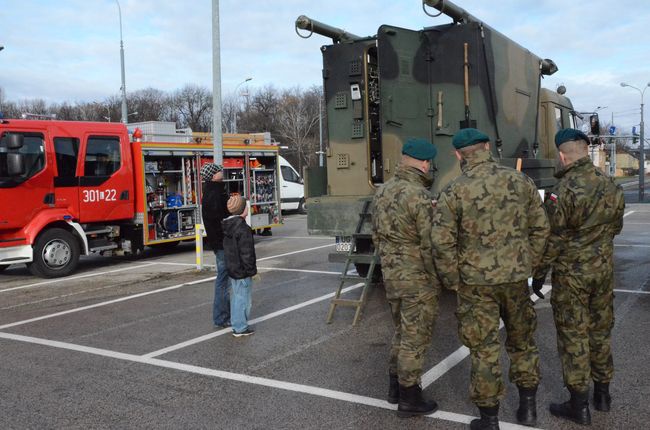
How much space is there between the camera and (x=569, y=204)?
3.95m

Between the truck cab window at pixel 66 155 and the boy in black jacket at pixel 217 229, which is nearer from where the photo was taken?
the boy in black jacket at pixel 217 229

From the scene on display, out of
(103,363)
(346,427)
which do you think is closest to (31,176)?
(103,363)

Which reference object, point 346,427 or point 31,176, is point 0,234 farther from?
point 346,427

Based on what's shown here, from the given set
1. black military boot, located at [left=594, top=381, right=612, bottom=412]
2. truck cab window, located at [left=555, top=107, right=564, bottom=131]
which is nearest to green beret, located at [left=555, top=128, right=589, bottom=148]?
black military boot, located at [left=594, top=381, right=612, bottom=412]

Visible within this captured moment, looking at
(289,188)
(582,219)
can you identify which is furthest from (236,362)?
(289,188)

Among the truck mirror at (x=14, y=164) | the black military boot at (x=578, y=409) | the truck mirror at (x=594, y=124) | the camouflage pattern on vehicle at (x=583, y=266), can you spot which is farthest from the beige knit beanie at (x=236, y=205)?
the truck mirror at (x=594, y=124)

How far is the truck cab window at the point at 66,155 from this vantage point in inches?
429

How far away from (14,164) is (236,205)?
5843mm

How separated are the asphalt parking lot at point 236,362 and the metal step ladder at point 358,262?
0.66 feet

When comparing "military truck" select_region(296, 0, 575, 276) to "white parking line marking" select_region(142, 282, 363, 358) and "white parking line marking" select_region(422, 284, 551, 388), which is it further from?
"white parking line marking" select_region(422, 284, 551, 388)

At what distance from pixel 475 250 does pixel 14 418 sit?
333 centimetres

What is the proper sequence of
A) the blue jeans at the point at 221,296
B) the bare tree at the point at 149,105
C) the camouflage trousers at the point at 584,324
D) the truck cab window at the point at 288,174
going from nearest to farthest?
the camouflage trousers at the point at 584,324 → the blue jeans at the point at 221,296 → the truck cab window at the point at 288,174 → the bare tree at the point at 149,105

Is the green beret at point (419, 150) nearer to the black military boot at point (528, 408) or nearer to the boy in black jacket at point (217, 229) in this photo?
the black military boot at point (528, 408)

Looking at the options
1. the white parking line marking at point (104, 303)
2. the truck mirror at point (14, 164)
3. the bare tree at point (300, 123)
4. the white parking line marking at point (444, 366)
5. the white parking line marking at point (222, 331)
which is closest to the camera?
the white parking line marking at point (444, 366)
